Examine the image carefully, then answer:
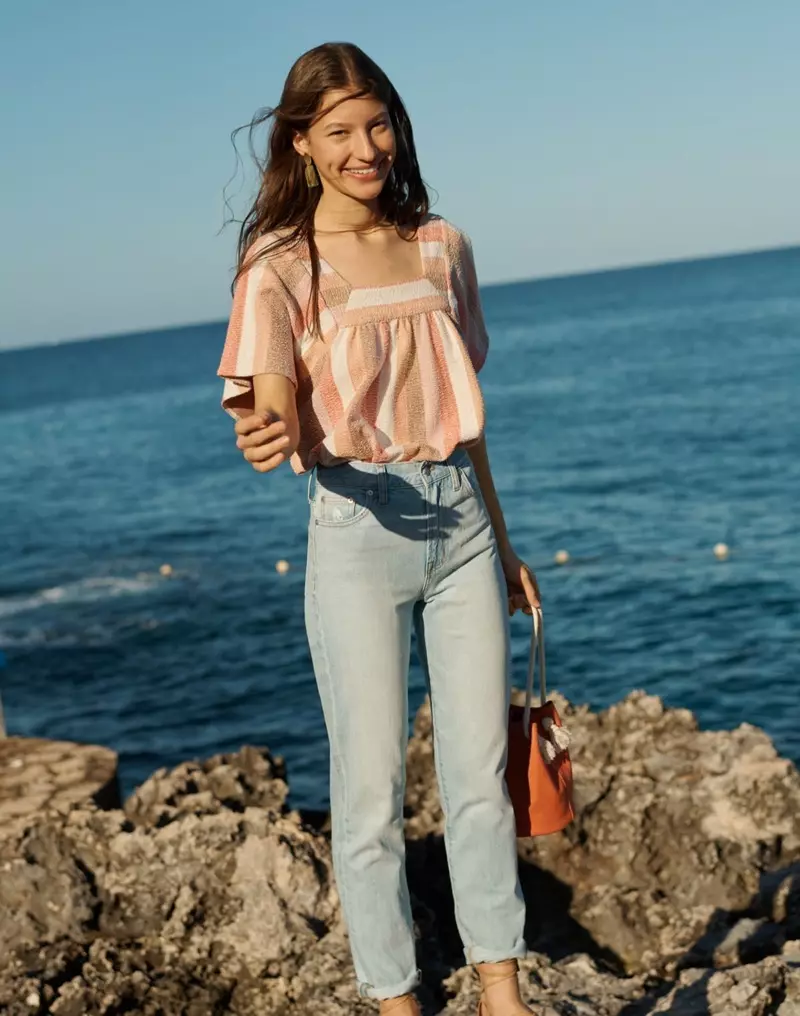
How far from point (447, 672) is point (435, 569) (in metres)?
0.35

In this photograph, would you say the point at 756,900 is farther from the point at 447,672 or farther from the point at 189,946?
the point at 447,672

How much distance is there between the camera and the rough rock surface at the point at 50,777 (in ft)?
25.3

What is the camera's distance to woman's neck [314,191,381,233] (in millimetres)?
4207

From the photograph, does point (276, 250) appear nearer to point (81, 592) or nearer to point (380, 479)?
point (380, 479)

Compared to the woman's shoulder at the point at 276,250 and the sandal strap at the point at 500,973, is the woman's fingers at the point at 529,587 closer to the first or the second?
the sandal strap at the point at 500,973

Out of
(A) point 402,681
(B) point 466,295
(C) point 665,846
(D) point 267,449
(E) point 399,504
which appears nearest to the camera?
(D) point 267,449

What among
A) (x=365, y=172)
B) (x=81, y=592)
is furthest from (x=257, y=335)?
(x=81, y=592)

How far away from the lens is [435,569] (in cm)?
408

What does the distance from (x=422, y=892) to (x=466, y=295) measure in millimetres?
→ 4050

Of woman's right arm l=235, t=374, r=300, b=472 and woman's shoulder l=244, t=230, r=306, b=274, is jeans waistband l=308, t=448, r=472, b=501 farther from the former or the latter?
woman's shoulder l=244, t=230, r=306, b=274

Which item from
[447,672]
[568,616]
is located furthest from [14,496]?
[447,672]

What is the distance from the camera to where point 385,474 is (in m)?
4.00

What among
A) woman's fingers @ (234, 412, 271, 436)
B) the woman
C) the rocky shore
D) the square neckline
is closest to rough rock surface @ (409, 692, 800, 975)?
the rocky shore

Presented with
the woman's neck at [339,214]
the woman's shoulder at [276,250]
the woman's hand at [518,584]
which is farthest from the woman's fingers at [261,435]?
the woman's hand at [518,584]
